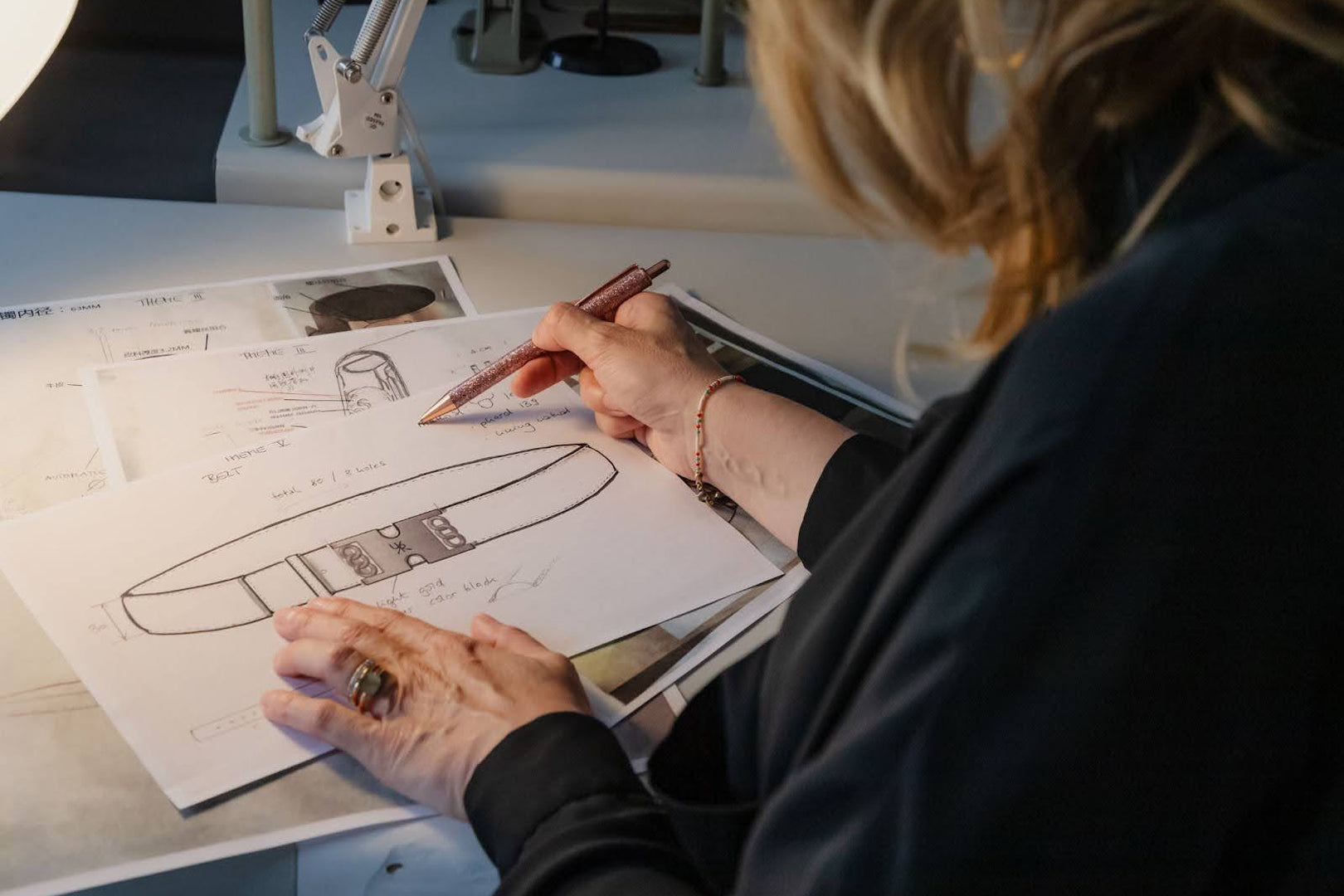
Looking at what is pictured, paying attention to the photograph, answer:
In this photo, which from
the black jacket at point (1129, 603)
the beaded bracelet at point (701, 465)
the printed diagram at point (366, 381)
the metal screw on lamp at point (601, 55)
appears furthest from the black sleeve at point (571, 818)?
the metal screw on lamp at point (601, 55)

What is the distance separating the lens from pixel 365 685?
0.63m

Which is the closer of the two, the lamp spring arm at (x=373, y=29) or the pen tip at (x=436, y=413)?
the pen tip at (x=436, y=413)

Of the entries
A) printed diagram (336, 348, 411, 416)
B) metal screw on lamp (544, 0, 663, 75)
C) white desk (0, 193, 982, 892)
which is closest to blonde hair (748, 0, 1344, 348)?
white desk (0, 193, 982, 892)

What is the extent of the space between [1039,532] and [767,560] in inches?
17.2

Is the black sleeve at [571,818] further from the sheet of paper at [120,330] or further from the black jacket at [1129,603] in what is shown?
the sheet of paper at [120,330]

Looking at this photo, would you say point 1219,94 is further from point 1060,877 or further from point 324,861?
point 324,861

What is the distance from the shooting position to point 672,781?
58 centimetres

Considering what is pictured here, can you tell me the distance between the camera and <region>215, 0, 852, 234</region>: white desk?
1.12m

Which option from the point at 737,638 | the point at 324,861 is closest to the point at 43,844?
the point at 324,861

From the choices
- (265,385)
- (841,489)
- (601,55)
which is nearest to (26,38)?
(265,385)

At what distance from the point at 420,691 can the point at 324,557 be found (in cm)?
14

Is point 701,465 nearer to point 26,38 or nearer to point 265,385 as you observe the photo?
point 265,385

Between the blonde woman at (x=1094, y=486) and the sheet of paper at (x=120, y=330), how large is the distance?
1.77 feet

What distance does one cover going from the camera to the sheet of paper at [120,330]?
2.56ft
